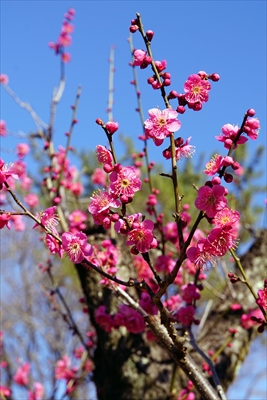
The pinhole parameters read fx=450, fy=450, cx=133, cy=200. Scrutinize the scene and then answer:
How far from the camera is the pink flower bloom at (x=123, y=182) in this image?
1.42m

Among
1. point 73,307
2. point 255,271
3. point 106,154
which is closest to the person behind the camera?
point 106,154

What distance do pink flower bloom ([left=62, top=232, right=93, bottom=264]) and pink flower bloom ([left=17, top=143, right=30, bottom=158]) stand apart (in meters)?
3.11

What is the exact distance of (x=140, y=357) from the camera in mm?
2908

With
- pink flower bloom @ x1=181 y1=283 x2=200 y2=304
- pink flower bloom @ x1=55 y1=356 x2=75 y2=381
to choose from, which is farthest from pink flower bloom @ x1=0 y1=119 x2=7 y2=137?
pink flower bloom @ x1=181 y1=283 x2=200 y2=304

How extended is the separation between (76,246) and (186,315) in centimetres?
95

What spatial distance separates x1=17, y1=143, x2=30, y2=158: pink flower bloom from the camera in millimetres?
4469

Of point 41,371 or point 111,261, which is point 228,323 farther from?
point 41,371

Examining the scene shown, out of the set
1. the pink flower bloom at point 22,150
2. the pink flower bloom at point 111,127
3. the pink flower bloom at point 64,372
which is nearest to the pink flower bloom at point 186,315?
the pink flower bloom at point 111,127

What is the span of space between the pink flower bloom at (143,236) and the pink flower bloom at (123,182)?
119mm

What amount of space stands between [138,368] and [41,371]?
7910mm

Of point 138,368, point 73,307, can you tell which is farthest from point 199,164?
point 138,368

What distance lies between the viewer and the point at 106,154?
4.70 ft

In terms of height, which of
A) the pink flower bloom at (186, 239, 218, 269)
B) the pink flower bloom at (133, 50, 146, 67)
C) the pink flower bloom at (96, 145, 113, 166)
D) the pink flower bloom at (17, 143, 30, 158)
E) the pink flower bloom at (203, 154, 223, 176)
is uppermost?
the pink flower bloom at (17, 143, 30, 158)

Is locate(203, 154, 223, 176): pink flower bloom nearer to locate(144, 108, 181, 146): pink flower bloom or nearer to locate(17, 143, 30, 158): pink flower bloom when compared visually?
locate(144, 108, 181, 146): pink flower bloom
